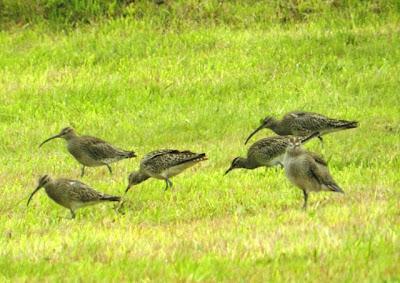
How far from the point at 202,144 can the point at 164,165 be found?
3.35 meters

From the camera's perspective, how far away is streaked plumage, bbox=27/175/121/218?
11.9 metres

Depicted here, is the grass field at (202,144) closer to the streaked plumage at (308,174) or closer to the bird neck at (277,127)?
the streaked plumage at (308,174)

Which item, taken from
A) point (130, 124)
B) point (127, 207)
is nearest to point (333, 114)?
point (130, 124)

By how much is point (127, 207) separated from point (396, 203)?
10.5ft

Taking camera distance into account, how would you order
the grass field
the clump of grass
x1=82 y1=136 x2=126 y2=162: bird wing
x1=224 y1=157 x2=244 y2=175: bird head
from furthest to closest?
the clump of grass < x1=82 y1=136 x2=126 y2=162: bird wing < x1=224 y1=157 x2=244 y2=175: bird head < the grass field

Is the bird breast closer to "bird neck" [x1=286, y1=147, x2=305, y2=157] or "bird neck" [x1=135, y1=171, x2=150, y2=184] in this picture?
"bird neck" [x1=135, y1=171, x2=150, y2=184]

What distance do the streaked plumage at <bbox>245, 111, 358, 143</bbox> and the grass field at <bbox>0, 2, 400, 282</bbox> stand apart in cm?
31

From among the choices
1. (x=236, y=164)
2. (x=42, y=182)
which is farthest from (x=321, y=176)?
(x=42, y=182)

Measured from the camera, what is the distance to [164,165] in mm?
13242

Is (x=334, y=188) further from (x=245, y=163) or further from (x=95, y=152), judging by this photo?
(x=95, y=152)

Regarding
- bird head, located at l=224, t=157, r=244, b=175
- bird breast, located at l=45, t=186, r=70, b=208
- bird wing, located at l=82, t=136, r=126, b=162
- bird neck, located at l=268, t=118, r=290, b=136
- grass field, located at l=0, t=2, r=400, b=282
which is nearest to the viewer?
grass field, located at l=0, t=2, r=400, b=282

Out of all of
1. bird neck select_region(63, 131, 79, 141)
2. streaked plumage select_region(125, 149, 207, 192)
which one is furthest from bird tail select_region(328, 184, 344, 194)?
bird neck select_region(63, 131, 79, 141)

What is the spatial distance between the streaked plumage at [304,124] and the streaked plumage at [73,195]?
426 cm

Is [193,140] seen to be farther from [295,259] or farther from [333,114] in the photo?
[295,259]
